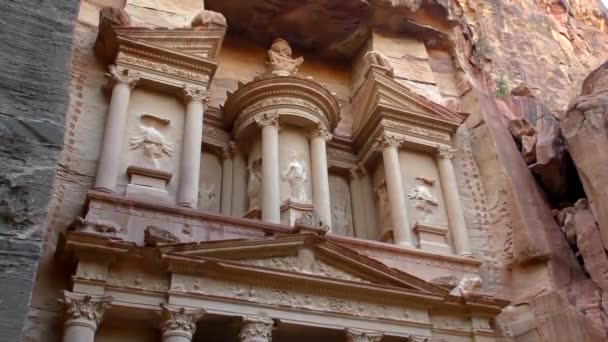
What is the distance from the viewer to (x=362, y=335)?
9.55m

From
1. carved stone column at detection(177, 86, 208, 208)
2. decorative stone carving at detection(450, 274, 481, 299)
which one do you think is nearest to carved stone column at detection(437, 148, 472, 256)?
decorative stone carving at detection(450, 274, 481, 299)

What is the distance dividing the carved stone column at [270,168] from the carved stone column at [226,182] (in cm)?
106

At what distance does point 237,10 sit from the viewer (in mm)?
15750

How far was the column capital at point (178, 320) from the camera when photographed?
8.55 m

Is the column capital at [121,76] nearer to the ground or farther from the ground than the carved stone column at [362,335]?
farther from the ground

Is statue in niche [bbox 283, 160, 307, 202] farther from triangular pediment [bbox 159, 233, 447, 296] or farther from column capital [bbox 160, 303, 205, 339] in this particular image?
column capital [bbox 160, 303, 205, 339]

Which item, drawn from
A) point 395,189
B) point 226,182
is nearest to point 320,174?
point 395,189

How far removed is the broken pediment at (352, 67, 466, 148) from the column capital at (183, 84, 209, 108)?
375 cm

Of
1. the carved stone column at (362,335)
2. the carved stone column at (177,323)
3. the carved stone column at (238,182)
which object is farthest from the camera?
the carved stone column at (238,182)

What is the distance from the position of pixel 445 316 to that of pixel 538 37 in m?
17.0

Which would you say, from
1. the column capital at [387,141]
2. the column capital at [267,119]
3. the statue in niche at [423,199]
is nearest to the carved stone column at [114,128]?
the column capital at [267,119]

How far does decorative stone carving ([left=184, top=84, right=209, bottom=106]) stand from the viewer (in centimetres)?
1202

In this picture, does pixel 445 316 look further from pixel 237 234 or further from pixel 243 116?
pixel 243 116

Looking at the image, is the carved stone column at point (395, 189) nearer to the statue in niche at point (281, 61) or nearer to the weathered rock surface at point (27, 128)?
the statue in niche at point (281, 61)
